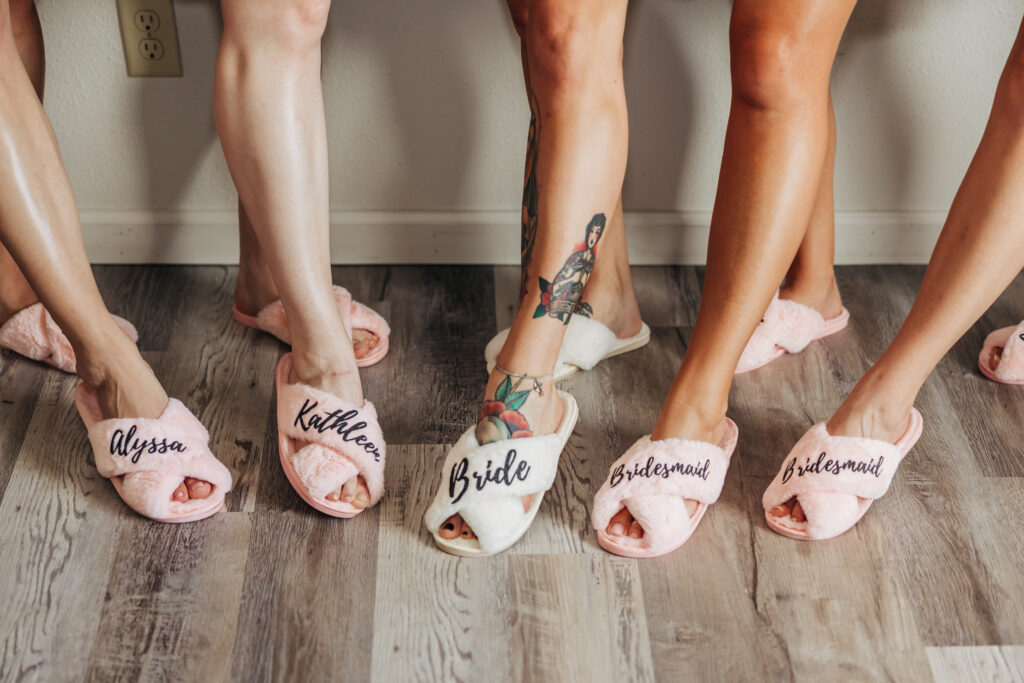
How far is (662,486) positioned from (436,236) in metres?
0.69

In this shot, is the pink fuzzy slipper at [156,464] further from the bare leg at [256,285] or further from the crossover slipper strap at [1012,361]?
the crossover slipper strap at [1012,361]

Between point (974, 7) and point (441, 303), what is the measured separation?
2.93ft

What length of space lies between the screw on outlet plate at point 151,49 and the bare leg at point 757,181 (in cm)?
85

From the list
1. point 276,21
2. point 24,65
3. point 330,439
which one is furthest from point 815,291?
point 24,65

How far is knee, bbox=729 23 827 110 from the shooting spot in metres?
0.93

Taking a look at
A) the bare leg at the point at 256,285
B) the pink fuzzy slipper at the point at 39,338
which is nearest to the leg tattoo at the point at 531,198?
the bare leg at the point at 256,285

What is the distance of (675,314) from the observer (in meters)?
1.48

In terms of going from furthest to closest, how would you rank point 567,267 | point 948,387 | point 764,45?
point 948,387, point 567,267, point 764,45

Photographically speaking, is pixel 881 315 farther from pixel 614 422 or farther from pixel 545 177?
pixel 545 177

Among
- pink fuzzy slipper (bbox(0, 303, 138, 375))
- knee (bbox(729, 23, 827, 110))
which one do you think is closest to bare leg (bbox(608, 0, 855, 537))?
knee (bbox(729, 23, 827, 110))

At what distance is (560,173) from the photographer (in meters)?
1.01

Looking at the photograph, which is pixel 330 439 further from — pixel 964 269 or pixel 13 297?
pixel 964 269

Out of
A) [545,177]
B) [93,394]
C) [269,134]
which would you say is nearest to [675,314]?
[545,177]

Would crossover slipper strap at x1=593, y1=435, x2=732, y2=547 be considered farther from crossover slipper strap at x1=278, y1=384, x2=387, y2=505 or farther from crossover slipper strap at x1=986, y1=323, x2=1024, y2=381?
crossover slipper strap at x1=986, y1=323, x2=1024, y2=381
